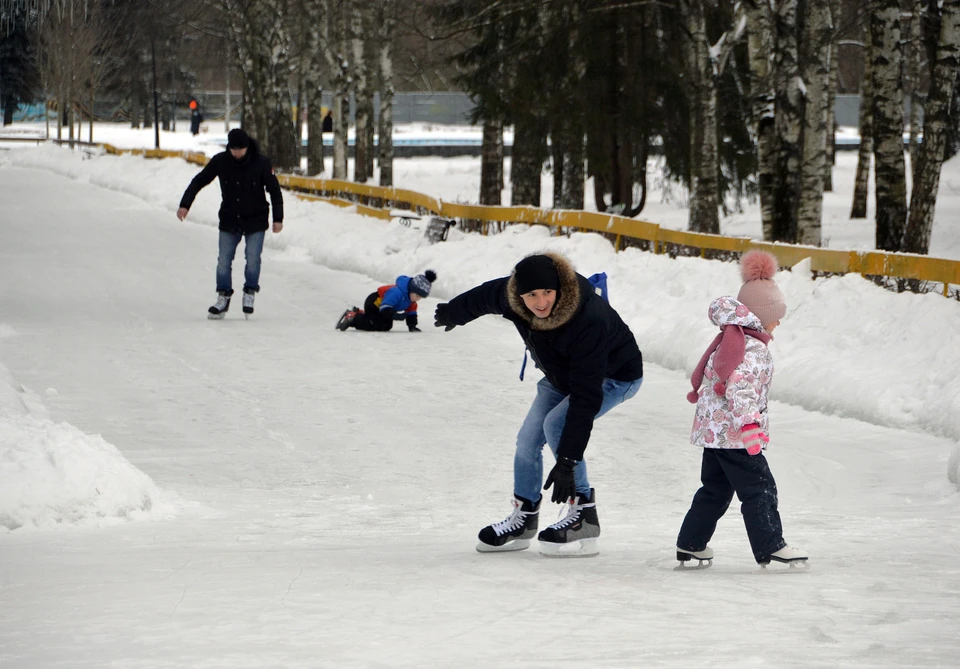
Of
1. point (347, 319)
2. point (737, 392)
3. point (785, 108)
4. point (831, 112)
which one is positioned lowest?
point (347, 319)

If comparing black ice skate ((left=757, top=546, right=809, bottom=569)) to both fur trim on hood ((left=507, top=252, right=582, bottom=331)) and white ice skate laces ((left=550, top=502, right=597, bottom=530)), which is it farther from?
fur trim on hood ((left=507, top=252, right=582, bottom=331))

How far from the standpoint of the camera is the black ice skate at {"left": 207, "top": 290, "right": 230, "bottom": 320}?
1323cm

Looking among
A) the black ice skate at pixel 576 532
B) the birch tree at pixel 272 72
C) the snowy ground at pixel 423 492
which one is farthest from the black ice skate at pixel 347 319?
the birch tree at pixel 272 72

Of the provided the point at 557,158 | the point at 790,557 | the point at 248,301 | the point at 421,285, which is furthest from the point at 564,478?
the point at 557,158

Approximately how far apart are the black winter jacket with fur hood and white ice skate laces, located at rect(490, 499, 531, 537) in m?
0.58

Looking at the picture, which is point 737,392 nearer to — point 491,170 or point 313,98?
point 491,170

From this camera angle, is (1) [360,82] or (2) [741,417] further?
(1) [360,82]

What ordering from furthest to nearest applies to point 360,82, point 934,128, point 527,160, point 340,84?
point 340,84 < point 360,82 < point 527,160 < point 934,128

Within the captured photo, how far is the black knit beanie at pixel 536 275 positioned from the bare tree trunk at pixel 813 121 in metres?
11.4

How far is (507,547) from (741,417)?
1308 mm

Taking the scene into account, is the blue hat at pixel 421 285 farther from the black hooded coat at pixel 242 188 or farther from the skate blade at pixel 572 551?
the skate blade at pixel 572 551

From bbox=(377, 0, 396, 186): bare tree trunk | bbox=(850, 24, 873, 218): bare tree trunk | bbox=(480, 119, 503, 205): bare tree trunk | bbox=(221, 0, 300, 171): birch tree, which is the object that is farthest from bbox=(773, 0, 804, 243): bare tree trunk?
bbox=(221, 0, 300, 171): birch tree

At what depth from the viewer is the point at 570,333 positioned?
16.8 feet

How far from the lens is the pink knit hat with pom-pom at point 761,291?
5133mm
